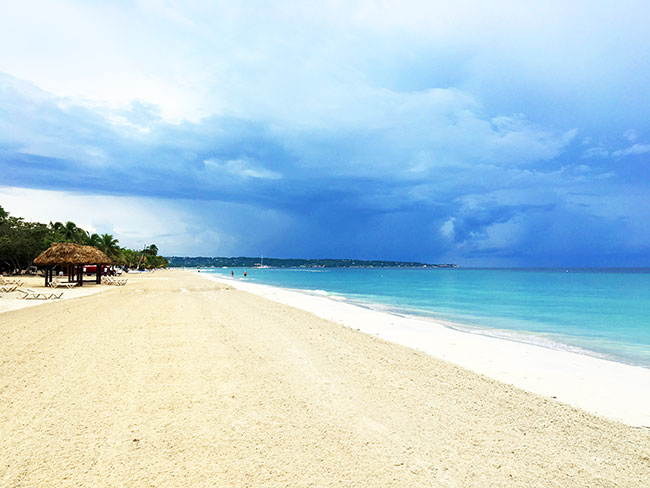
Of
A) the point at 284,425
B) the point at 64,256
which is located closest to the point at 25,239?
the point at 64,256

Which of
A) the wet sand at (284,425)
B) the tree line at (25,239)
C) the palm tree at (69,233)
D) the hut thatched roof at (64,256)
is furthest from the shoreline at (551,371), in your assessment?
the palm tree at (69,233)

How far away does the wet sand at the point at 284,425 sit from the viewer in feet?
12.2

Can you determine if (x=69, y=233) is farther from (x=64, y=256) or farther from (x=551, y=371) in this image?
(x=551, y=371)

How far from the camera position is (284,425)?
188 inches

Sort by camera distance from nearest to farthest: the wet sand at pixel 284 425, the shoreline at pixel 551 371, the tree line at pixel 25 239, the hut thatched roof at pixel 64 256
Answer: the wet sand at pixel 284 425 < the shoreline at pixel 551 371 < the hut thatched roof at pixel 64 256 < the tree line at pixel 25 239

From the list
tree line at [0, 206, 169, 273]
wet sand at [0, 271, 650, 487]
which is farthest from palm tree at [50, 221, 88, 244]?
wet sand at [0, 271, 650, 487]

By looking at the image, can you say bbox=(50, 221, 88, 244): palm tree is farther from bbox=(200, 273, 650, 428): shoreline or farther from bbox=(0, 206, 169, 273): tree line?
bbox=(200, 273, 650, 428): shoreline

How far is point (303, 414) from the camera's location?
5.14 metres

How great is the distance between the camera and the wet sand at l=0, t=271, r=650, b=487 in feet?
12.2

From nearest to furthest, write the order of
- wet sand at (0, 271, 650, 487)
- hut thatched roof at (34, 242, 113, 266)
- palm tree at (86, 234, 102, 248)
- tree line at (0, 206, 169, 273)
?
wet sand at (0, 271, 650, 487), hut thatched roof at (34, 242, 113, 266), tree line at (0, 206, 169, 273), palm tree at (86, 234, 102, 248)

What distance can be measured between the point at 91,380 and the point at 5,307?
1498cm

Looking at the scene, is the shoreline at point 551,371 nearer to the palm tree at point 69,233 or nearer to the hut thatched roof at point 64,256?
the hut thatched roof at point 64,256

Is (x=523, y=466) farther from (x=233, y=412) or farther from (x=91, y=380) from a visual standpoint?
(x=91, y=380)

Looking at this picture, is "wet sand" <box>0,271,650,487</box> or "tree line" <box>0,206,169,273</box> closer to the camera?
"wet sand" <box>0,271,650,487</box>
